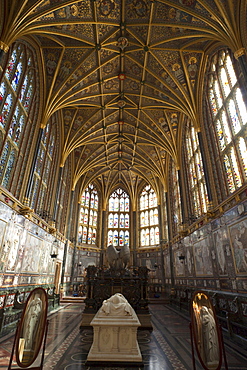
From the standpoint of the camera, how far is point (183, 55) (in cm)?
1412

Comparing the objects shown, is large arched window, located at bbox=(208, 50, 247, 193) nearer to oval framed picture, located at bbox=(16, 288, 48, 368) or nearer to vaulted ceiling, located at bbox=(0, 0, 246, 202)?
vaulted ceiling, located at bbox=(0, 0, 246, 202)

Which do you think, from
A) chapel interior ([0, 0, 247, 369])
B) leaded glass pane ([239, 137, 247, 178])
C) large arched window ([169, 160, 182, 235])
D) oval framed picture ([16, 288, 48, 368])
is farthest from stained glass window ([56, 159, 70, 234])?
oval framed picture ([16, 288, 48, 368])

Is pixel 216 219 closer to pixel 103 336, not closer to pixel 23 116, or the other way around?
pixel 103 336

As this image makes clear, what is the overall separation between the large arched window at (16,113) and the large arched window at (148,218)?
782 inches

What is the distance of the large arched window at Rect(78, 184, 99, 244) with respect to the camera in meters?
28.7

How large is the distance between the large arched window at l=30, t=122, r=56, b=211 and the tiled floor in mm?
7809

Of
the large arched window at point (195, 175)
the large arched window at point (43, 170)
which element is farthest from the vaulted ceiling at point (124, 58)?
the large arched window at point (43, 170)

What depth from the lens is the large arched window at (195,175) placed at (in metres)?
14.9

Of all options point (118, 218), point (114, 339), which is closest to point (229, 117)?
point (114, 339)

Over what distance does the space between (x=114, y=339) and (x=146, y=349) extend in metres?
1.76

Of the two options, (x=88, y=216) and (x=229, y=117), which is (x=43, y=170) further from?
(x=88, y=216)

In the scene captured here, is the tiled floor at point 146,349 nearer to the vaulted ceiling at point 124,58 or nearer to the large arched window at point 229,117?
the large arched window at point 229,117

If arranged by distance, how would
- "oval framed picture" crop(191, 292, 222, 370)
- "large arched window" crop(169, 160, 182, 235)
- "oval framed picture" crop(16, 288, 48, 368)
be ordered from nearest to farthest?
"oval framed picture" crop(191, 292, 222, 370)
"oval framed picture" crop(16, 288, 48, 368)
"large arched window" crop(169, 160, 182, 235)

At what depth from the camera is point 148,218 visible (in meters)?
29.9
